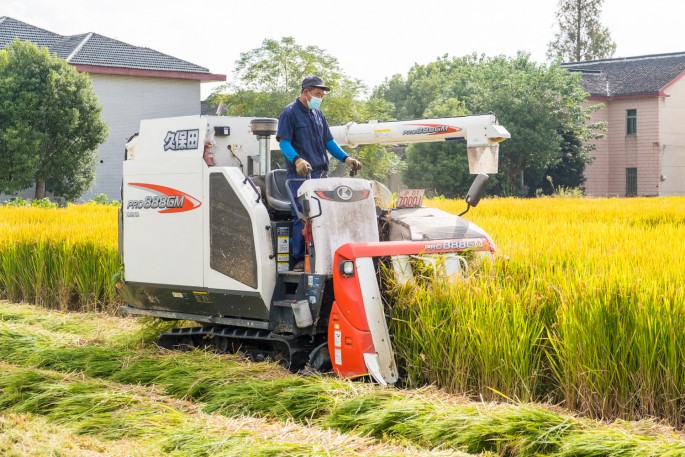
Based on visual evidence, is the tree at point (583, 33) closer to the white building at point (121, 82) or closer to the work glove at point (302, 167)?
the white building at point (121, 82)

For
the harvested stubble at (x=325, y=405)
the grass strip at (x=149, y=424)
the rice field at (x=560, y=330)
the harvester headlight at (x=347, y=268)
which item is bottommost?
the grass strip at (x=149, y=424)

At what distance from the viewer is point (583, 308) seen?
22.7 feet

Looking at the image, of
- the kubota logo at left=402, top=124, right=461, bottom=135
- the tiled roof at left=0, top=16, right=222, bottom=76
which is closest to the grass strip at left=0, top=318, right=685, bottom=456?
the kubota logo at left=402, top=124, right=461, bottom=135

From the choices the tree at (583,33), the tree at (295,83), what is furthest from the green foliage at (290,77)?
the tree at (583,33)

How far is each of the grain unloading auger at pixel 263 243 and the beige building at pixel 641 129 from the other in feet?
145

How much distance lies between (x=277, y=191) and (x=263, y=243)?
0.64 meters

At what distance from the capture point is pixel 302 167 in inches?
336

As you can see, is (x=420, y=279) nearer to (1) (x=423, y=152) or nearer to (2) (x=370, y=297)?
(2) (x=370, y=297)

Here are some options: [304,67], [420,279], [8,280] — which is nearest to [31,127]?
[304,67]

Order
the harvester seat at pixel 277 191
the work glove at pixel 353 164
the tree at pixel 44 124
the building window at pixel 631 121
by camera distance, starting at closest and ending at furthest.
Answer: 1. the harvester seat at pixel 277 191
2. the work glove at pixel 353 164
3. the tree at pixel 44 124
4. the building window at pixel 631 121

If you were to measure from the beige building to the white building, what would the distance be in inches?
858

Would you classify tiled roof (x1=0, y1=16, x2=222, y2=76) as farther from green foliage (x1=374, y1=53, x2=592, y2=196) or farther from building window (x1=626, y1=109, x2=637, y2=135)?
building window (x1=626, y1=109, x2=637, y2=135)

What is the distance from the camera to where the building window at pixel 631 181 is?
52.5 metres

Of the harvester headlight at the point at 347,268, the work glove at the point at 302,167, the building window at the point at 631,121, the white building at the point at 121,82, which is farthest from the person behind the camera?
the building window at the point at 631,121
